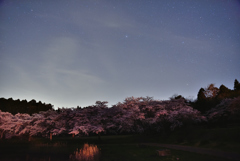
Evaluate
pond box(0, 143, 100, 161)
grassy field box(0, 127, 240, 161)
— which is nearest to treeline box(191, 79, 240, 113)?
grassy field box(0, 127, 240, 161)

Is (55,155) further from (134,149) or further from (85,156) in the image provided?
(134,149)

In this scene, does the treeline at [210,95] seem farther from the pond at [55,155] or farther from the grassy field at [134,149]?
the pond at [55,155]

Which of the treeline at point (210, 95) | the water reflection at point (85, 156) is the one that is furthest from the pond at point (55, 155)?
the treeline at point (210, 95)

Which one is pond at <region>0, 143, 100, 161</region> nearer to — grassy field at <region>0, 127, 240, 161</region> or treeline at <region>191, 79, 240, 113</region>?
grassy field at <region>0, 127, 240, 161</region>

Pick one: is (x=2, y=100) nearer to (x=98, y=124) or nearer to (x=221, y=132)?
(x=98, y=124)

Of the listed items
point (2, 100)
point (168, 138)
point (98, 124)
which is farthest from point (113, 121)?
point (2, 100)

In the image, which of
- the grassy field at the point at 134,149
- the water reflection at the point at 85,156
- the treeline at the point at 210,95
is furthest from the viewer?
the treeline at the point at 210,95

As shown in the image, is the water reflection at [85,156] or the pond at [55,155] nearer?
the water reflection at [85,156]

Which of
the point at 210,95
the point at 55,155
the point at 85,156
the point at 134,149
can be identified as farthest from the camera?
the point at 210,95

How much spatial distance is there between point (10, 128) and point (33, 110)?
37848 mm

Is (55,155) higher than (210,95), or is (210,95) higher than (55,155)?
(210,95)

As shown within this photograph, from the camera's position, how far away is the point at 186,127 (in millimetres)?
34594

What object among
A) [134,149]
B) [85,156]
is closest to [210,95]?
[134,149]

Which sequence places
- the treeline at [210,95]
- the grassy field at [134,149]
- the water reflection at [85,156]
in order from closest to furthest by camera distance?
1. the water reflection at [85,156]
2. the grassy field at [134,149]
3. the treeline at [210,95]
